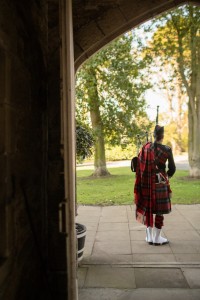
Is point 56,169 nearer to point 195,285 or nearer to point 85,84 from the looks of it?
point 195,285

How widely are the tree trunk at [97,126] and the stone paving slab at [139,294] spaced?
10.3 meters

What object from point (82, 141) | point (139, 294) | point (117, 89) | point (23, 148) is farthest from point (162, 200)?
point (117, 89)

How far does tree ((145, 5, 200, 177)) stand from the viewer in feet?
41.3

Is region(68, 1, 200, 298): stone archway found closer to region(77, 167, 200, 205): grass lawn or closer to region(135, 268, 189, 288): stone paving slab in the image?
region(135, 268, 189, 288): stone paving slab

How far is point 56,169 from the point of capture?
3.06 meters

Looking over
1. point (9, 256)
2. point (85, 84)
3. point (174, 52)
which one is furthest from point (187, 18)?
point (9, 256)

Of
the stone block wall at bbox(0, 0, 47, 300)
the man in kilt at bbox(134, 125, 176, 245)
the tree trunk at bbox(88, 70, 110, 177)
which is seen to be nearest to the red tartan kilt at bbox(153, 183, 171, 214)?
the man in kilt at bbox(134, 125, 176, 245)

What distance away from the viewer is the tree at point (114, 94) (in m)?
12.8

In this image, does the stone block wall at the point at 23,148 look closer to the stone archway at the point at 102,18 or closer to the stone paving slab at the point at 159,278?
the stone archway at the point at 102,18

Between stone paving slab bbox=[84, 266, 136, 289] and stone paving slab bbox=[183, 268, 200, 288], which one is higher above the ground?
stone paving slab bbox=[183, 268, 200, 288]

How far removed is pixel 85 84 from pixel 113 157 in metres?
13.7

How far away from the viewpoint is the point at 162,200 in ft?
15.2

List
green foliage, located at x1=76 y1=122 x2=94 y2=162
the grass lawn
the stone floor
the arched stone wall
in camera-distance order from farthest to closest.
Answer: the grass lawn < green foliage, located at x1=76 y1=122 x2=94 y2=162 < the arched stone wall < the stone floor

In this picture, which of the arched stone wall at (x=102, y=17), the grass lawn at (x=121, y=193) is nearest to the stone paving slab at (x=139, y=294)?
the arched stone wall at (x=102, y=17)
